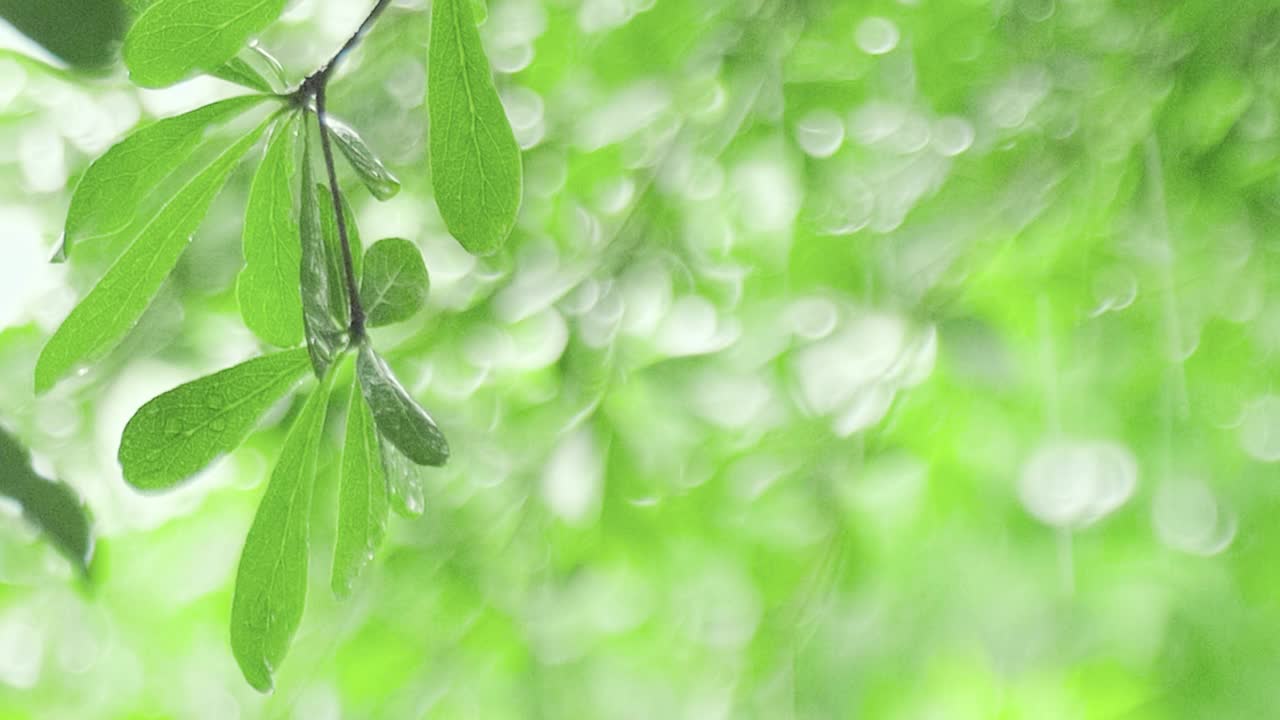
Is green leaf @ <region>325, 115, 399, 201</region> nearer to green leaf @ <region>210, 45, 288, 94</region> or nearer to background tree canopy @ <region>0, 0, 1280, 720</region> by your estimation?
green leaf @ <region>210, 45, 288, 94</region>

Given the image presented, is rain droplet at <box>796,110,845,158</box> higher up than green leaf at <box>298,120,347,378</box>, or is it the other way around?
green leaf at <box>298,120,347,378</box>

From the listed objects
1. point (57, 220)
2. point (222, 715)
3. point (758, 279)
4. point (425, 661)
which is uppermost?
point (57, 220)

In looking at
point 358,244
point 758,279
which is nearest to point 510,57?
point 758,279

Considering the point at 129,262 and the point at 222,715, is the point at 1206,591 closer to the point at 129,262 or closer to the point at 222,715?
the point at 129,262

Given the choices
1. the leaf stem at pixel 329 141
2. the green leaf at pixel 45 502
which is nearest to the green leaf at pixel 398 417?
the leaf stem at pixel 329 141

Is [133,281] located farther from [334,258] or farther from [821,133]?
[821,133]

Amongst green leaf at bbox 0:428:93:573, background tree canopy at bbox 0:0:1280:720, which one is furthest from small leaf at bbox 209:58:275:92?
background tree canopy at bbox 0:0:1280:720
